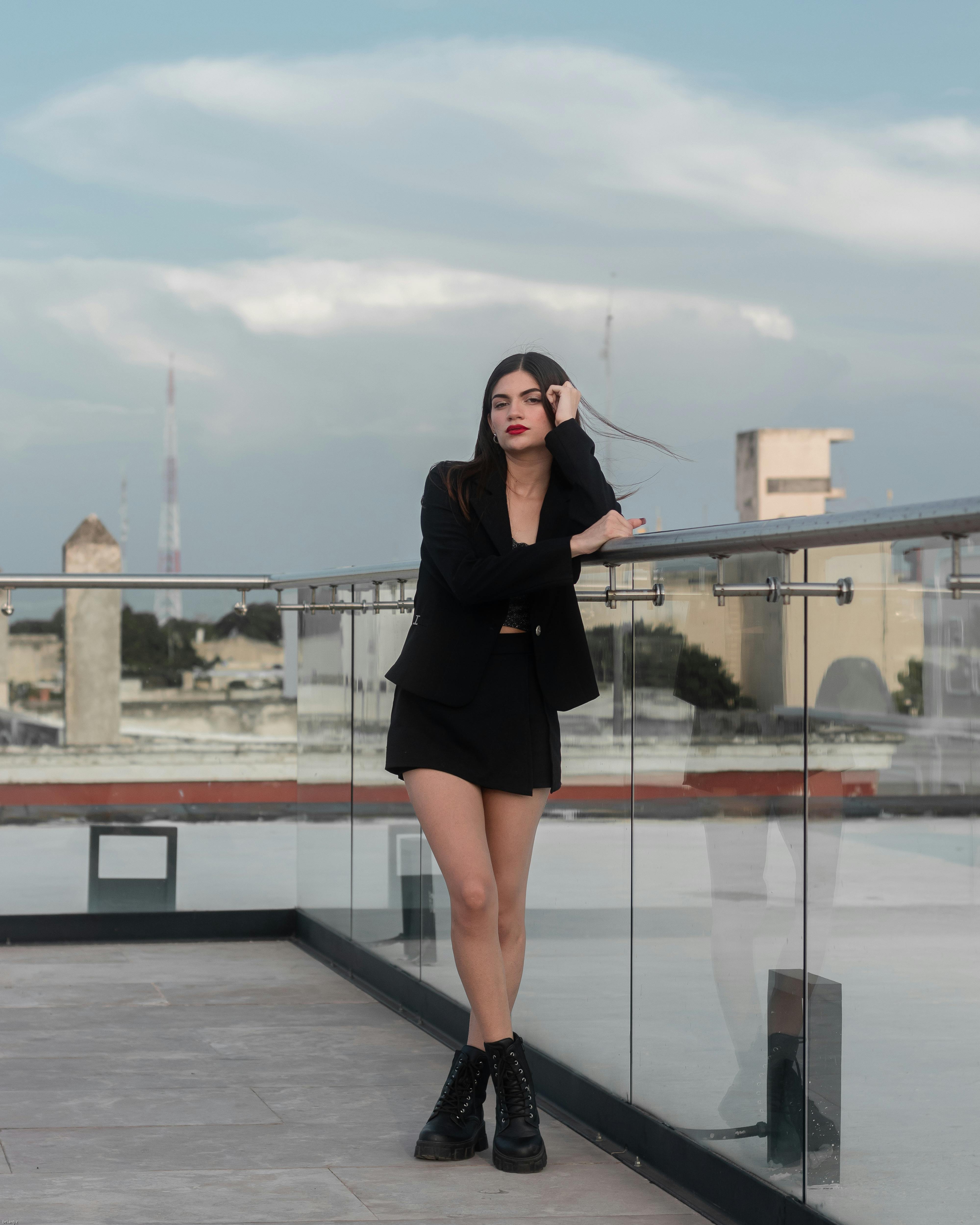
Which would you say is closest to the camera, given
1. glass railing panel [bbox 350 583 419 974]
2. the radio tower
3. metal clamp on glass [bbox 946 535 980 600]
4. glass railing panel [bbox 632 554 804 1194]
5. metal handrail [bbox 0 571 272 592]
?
metal clamp on glass [bbox 946 535 980 600]

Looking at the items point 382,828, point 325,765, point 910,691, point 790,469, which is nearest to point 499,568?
point 910,691

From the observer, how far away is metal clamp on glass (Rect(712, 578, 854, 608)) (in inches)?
102

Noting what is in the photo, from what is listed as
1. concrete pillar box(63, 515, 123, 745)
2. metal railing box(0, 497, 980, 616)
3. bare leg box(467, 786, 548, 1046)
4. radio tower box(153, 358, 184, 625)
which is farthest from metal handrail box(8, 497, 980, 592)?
radio tower box(153, 358, 184, 625)

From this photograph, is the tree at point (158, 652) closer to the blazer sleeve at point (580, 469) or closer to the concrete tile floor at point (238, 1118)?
the concrete tile floor at point (238, 1118)

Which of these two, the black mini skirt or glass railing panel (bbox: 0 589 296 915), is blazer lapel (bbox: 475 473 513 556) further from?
glass railing panel (bbox: 0 589 296 915)

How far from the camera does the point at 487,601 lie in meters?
3.21

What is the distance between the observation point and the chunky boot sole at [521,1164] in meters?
3.29

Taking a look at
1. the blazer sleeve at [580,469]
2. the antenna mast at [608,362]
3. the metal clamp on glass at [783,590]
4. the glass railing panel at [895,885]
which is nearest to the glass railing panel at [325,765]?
the blazer sleeve at [580,469]

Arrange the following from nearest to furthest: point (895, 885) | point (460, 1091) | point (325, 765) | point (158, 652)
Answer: point (895, 885), point (460, 1091), point (325, 765), point (158, 652)

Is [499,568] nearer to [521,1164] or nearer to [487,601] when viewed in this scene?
[487,601]

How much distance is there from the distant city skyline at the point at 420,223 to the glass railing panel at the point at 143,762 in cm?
2056

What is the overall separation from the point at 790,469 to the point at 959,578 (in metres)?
61.0

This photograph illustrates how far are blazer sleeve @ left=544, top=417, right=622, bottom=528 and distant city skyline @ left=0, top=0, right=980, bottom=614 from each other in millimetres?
24568

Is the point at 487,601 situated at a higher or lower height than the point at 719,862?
higher
